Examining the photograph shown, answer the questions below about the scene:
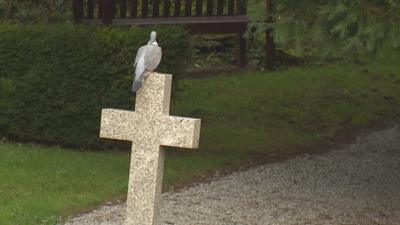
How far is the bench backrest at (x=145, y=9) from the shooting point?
14102 millimetres

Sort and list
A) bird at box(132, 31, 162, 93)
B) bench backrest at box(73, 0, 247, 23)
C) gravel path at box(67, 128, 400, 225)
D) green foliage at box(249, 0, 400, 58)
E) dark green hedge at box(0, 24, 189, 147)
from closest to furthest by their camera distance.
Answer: bird at box(132, 31, 162, 93) < green foliage at box(249, 0, 400, 58) < gravel path at box(67, 128, 400, 225) < dark green hedge at box(0, 24, 189, 147) < bench backrest at box(73, 0, 247, 23)

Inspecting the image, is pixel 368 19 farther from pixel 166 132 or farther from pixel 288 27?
pixel 166 132

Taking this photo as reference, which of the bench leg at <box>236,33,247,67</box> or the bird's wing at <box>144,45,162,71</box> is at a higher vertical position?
the bird's wing at <box>144,45,162,71</box>

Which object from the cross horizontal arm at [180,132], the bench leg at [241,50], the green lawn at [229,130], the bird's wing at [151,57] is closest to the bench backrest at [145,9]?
the bench leg at [241,50]

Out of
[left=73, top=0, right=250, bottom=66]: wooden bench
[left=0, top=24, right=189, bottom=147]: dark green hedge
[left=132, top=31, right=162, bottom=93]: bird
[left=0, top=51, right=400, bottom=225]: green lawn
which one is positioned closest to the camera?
[left=132, top=31, right=162, bottom=93]: bird

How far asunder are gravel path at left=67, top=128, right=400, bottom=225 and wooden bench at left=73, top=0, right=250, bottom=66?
149 inches

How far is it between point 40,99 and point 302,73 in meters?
7.46

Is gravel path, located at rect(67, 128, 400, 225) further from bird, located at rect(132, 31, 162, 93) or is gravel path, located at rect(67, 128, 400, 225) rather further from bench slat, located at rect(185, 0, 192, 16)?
bench slat, located at rect(185, 0, 192, 16)

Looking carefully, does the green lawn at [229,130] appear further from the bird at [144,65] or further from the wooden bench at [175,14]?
the bird at [144,65]

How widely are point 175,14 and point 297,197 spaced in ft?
22.1

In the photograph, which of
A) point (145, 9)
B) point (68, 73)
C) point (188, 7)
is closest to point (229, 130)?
point (68, 73)

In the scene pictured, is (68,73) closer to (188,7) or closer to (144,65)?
(144,65)

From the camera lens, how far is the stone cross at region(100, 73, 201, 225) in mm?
5984

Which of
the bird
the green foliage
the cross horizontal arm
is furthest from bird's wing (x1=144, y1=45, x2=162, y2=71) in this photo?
the green foliage
